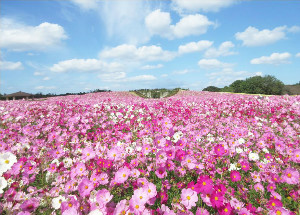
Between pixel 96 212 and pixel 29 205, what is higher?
pixel 96 212

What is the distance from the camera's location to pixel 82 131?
491 cm

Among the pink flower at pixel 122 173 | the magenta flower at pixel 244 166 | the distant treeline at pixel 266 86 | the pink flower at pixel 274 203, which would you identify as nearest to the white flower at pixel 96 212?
the pink flower at pixel 122 173

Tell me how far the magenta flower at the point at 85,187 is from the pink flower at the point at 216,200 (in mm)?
1045

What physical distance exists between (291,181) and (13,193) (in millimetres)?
3012

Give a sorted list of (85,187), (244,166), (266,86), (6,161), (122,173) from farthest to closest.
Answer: (266,86), (244,166), (6,161), (122,173), (85,187)

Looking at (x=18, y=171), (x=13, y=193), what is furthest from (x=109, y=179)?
(x=18, y=171)

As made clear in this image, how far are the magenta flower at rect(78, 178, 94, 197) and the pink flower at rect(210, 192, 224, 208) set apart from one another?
1.05 metres

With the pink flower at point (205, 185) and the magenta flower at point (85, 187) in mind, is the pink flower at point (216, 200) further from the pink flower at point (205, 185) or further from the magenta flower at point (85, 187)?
the magenta flower at point (85, 187)

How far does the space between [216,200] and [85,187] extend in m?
1.13

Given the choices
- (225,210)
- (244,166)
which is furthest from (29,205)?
(244,166)

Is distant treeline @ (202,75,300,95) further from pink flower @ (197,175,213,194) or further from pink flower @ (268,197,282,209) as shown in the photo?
pink flower @ (197,175,213,194)

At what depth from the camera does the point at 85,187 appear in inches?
66.4

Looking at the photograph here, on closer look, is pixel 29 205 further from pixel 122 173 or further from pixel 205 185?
pixel 205 185

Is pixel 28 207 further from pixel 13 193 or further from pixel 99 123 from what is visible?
pixel 99 123
